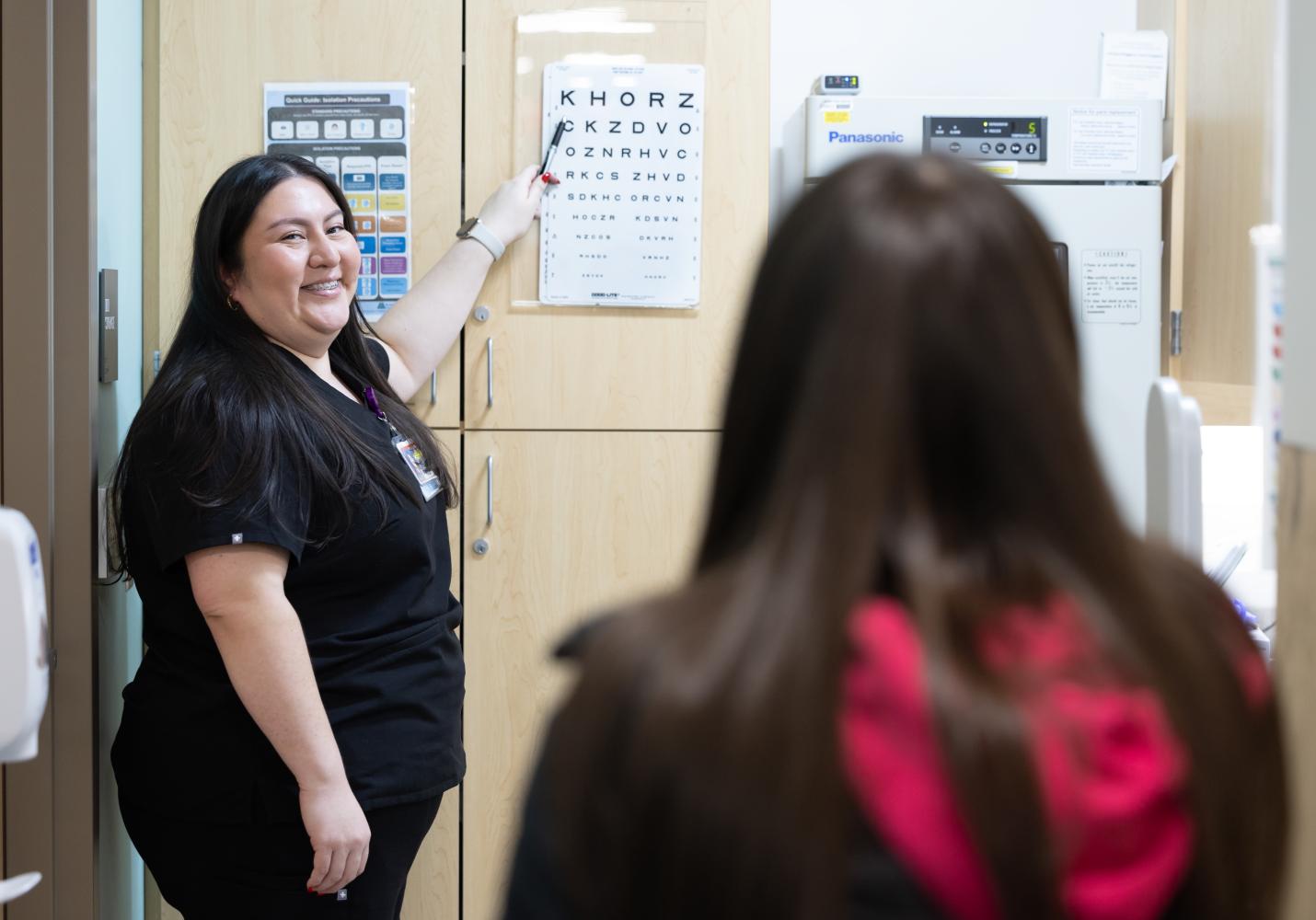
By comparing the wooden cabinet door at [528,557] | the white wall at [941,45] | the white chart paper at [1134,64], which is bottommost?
the wooden cabinet door at [528,557]

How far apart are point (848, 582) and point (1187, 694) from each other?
0.62 ft

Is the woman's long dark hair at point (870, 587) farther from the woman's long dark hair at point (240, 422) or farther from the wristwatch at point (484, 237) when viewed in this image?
the wristwatch at point (484, 237)

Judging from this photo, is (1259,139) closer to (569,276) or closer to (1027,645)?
(569,276)

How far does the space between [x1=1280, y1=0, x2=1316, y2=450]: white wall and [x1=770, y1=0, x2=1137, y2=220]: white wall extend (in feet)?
5.35

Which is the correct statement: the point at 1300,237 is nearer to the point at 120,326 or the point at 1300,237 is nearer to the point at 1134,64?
the point at 1134,64

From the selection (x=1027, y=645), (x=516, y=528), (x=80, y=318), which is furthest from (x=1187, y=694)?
(x=516, y=528)

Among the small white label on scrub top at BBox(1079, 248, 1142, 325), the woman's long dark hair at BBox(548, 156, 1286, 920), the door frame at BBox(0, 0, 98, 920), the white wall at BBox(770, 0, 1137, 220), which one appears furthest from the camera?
the white wall at BBox(770, 0, 1137, 220)

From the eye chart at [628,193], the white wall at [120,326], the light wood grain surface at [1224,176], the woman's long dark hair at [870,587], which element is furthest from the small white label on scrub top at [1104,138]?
the woman's long dark hair at [870,587]

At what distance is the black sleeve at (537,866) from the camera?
679 mm

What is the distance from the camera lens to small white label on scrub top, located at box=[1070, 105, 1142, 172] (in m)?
2.34

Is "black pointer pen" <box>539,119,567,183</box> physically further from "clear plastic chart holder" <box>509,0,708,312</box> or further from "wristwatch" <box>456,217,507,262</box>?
"wristwatch" <box>456,217,507,262</box>

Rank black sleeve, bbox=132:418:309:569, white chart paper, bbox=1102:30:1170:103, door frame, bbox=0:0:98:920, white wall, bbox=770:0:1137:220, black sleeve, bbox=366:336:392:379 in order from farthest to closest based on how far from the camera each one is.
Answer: white wall, bbox=770:0:1137:220
white chart paper, bbox=1102:30:1170:103
black sleeve, bbox=366:336:392:379
door frame, bbox=0:0:98:920
black sleeve, bbox=132:418:309:569

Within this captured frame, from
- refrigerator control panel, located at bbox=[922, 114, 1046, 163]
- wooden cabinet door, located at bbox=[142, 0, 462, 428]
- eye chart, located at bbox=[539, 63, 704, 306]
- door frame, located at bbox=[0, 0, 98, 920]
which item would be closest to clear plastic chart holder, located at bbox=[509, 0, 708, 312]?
eye chart, located at bbox=[539, 63, 704, 306]

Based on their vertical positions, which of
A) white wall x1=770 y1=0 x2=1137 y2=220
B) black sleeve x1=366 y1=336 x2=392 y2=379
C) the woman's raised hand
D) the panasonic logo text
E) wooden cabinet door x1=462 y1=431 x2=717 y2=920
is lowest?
wooden cabinet door x1=462 y1=431 x2=717 y2=920
